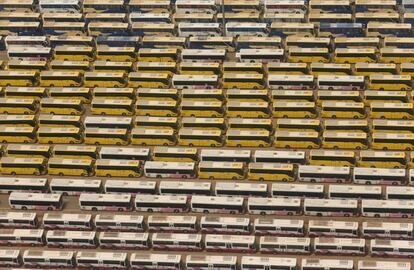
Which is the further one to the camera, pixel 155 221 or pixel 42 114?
pixel 42 114

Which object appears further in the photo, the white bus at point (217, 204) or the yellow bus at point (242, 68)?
the yellow bus at point (242, 68)

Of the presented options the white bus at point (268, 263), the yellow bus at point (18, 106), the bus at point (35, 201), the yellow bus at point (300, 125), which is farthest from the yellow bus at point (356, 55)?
the bus at point (35, 201)

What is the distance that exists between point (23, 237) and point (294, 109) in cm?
5343

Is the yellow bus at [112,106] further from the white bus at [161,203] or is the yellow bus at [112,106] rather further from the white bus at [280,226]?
the white bus at [280,226]

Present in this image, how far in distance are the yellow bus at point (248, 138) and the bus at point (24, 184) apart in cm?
3274

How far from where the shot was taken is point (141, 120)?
502ft

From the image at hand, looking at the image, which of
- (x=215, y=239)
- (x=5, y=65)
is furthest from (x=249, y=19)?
(x=215, y=239)

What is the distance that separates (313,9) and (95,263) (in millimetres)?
78210

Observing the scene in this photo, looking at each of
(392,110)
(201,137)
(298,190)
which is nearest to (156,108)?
(201,137)

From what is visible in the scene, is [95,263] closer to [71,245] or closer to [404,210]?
[71,245]

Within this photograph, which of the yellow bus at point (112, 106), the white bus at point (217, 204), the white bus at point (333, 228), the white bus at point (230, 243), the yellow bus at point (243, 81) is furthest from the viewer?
the yellow bus at point (243, 81)

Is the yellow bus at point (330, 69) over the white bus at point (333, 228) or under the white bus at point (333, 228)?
over

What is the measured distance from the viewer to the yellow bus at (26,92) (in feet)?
534

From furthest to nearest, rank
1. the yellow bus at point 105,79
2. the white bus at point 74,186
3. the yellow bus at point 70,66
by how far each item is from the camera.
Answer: the yellow bus at point 70,66
the yellow bus at point 105,79
the white bus at point 74,186
